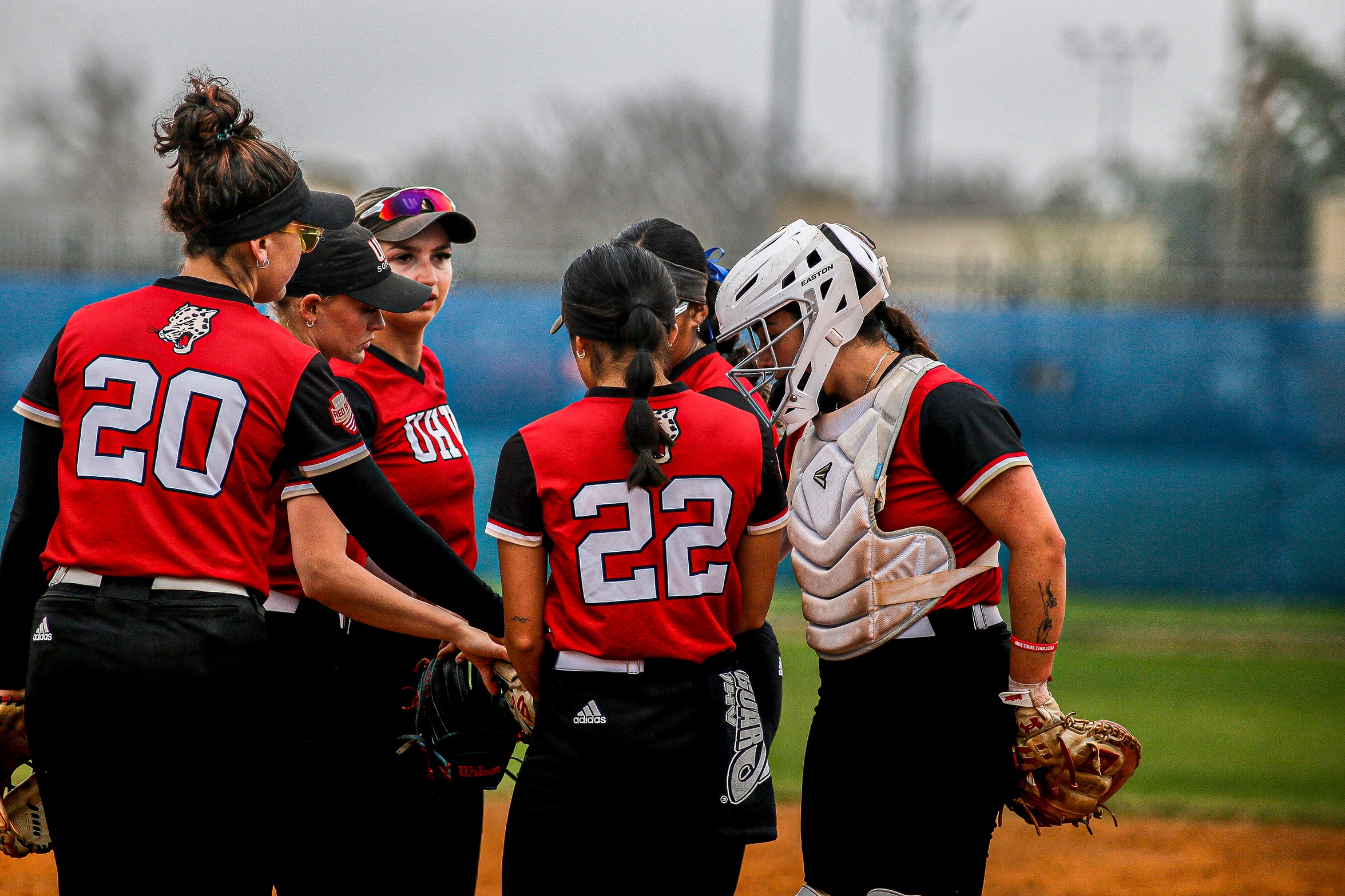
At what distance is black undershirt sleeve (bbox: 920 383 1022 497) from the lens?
297cm

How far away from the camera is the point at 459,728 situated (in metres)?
3.21

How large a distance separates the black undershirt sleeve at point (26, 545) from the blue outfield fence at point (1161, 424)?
947cm

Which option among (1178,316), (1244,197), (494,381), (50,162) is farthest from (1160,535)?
(50,162)

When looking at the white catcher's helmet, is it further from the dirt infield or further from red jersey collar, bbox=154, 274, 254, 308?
the dirt infield

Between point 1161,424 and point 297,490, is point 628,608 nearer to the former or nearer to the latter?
point 297,490

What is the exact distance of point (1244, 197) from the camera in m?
19.7

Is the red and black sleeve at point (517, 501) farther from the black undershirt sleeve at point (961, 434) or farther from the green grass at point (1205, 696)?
the green grass at point (1205, 696)

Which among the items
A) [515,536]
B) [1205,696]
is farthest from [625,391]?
[1205,696]

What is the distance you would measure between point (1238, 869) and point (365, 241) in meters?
4.95

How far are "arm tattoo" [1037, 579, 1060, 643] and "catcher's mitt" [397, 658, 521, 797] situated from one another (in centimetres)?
134

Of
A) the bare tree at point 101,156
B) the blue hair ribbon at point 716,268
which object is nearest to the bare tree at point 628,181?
the bare tree at point 101,156

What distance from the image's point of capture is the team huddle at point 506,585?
8.27 ft

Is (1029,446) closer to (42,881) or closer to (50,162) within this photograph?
(42,881)

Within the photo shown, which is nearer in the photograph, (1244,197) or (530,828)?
(530,828)
